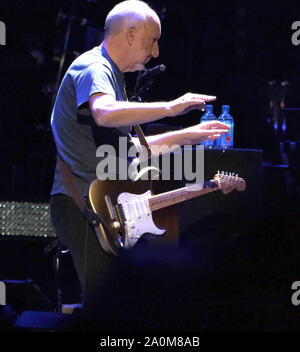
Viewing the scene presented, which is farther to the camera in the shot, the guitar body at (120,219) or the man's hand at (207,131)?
the man's hand at (207,131)

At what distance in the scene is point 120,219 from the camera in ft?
7.54

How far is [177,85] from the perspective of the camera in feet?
13.6

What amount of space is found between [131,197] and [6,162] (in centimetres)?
215

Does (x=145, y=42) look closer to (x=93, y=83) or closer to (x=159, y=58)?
(x=93, y=83)

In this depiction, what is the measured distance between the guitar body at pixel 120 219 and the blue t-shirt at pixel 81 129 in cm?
7

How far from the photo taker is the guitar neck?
2436 millimetres

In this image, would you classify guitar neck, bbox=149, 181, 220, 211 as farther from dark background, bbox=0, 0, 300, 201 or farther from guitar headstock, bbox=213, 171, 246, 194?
dark background, bbox=0, 0, 300, 201

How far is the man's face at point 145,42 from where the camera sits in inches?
91.3

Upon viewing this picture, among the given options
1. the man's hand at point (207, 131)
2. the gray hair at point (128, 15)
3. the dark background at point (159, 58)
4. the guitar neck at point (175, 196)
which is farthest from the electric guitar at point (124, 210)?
the dark background at point (159, 58)

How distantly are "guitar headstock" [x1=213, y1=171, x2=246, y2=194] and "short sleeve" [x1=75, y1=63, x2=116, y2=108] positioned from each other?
0.80 metres

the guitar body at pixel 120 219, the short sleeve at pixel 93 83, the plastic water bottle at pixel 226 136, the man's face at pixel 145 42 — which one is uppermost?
the man's face at pixel 145 42

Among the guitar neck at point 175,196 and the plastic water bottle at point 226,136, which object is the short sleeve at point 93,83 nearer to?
the guitar neck at point 175,196

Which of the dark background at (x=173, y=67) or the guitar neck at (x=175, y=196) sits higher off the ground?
the dark background at (x=173, y=67)

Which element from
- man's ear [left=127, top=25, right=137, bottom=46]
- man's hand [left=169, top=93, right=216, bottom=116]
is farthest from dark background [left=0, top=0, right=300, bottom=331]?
man's ear [left=127, top=25, right=137, bottom=46]
